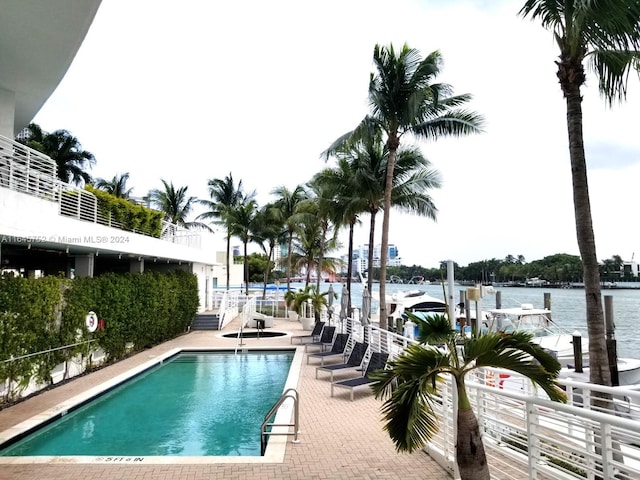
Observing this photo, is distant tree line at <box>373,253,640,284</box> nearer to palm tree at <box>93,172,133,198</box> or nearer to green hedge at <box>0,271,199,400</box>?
palm tree at <box>93,172,133,198</box>

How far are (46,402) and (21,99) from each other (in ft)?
31.9

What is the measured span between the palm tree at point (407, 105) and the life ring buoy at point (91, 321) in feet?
29.0

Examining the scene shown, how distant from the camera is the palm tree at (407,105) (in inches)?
515

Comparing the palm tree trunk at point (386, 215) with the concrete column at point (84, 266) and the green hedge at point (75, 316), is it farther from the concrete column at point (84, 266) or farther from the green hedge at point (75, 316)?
the concrete column at point (84, 266)

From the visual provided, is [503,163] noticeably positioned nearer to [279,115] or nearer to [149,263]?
[279,115]

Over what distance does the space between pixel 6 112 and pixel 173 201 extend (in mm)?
25544

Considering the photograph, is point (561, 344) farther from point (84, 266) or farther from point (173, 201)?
point (173, 201)

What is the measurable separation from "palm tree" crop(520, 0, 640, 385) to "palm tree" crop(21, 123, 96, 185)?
3053cm

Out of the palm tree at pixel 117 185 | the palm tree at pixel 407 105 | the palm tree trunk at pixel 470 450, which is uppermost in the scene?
the palm tree at pixel 117 185

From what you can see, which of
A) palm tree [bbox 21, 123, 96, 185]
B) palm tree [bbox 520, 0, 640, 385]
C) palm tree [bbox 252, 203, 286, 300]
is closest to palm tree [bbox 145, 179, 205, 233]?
palm tree [bbox 21, 123, 96, 185]

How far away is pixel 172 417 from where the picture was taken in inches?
341

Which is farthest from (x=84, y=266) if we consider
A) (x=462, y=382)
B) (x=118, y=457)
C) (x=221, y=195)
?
(x=221, y=195)

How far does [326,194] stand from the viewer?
19.4 metres

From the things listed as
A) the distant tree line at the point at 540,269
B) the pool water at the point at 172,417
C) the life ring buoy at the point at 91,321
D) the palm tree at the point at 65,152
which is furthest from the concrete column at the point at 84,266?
the distant tree line at the point at 540,269
